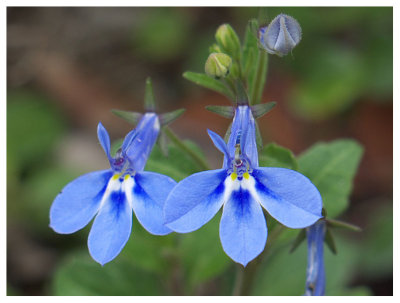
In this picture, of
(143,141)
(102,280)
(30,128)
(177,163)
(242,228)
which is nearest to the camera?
(242,228)

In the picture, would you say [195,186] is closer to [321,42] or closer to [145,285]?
[145,285]

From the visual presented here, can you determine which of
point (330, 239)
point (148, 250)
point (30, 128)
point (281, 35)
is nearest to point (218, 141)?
point (281, 35)

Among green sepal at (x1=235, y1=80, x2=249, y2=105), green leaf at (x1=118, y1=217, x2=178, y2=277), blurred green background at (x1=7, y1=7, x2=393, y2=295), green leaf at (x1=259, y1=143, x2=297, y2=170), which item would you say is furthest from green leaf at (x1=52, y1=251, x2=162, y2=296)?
green sepal at (x1=235, y1=80, x2=249, y2=105)

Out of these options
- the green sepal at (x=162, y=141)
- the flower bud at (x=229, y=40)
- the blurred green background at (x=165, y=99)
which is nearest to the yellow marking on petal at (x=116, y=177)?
the green sepal at (x=162, y=141)

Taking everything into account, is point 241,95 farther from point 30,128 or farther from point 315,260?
point 30,128

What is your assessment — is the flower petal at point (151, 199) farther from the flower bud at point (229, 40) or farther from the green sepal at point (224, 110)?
the flower bud at point (229, 40)
